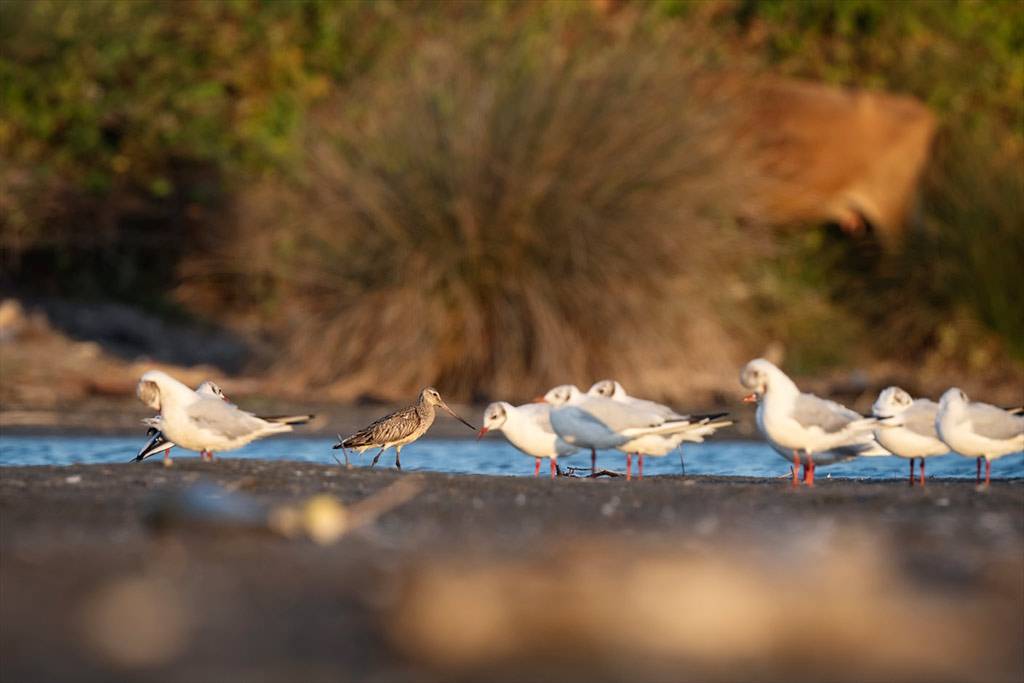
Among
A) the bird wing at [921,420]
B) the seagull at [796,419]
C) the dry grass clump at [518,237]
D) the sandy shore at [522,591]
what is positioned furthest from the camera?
the dry grass clump at [518,237]

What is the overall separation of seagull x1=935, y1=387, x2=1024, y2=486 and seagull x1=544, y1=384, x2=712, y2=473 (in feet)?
3.69

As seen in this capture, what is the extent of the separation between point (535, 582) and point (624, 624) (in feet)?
1.48

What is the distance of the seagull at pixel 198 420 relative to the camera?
7215 millimetres

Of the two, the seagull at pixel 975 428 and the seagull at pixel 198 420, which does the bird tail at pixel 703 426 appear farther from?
the seagull at pixel 198 420

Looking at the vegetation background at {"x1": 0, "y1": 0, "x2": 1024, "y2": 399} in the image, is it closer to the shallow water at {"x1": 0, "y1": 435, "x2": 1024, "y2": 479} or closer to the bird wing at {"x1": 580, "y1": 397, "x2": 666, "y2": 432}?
the shallow water at {"x1": 0, "y1": 435, "x2": 1024, "y2": 479}

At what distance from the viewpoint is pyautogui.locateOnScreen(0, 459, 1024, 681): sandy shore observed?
12.4 ft

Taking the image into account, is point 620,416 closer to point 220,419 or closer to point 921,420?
point 921,420

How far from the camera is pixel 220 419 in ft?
23.7

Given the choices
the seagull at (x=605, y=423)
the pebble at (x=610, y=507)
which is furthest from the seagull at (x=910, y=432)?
the pebble at (x=610, y=507)

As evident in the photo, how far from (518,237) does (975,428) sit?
5.99m

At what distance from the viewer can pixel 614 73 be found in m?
13.2

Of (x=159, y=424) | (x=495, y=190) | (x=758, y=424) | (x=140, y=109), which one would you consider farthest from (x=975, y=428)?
(x=140, y=109)

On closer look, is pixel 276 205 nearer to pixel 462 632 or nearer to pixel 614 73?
pixel 614 73

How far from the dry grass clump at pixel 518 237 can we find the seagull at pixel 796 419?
501 cm
